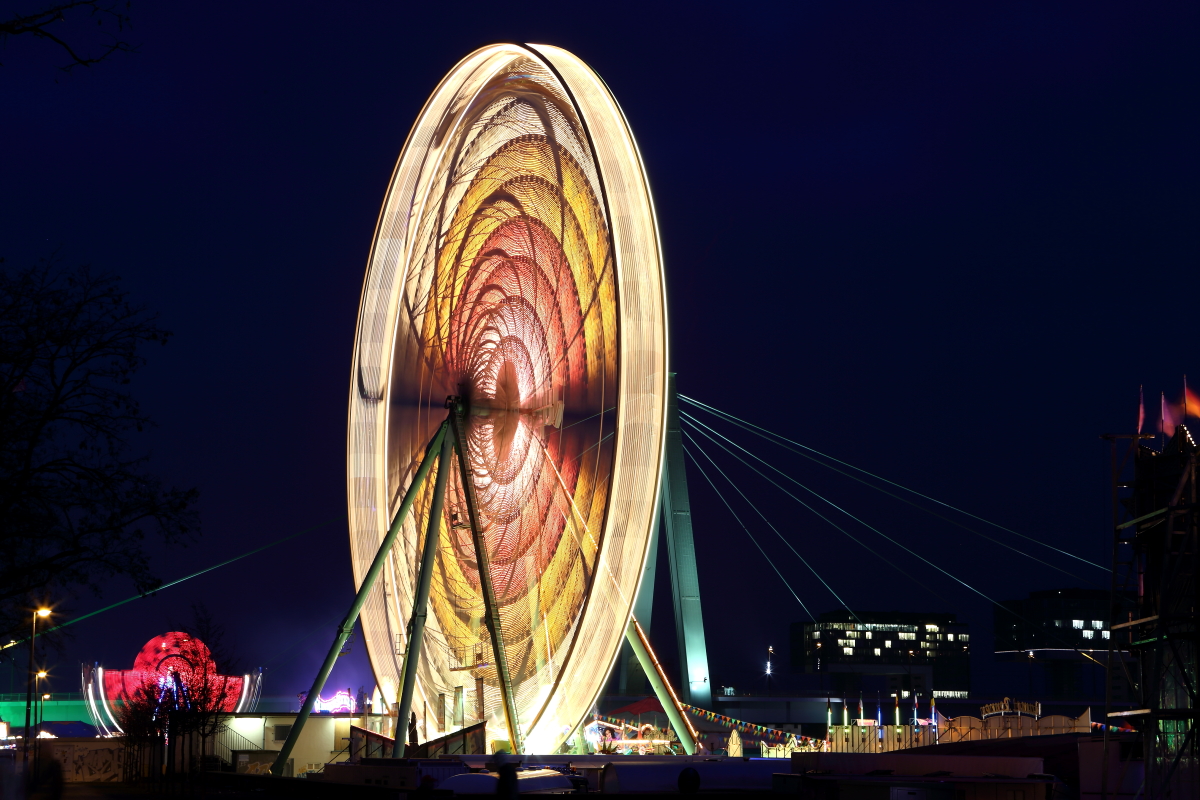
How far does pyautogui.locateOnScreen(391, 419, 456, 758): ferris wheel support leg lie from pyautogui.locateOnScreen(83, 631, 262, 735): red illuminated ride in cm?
1145

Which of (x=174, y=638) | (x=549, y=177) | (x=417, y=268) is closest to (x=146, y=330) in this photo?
(x=549, y=177)

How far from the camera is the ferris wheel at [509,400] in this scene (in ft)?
71.4

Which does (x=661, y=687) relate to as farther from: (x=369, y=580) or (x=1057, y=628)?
(x=1057, y=628)

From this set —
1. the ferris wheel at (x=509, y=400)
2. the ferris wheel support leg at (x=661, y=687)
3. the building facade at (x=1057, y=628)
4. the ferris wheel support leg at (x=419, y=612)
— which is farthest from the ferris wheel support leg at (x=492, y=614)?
the building facade at (x=1057, y=628)

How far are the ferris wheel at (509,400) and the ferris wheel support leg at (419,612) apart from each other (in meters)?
0.04

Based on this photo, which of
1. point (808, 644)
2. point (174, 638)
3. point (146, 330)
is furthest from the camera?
point (808, 644)

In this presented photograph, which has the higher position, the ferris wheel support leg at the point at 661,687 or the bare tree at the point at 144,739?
the ferris wheel support leg at the point at 661,687

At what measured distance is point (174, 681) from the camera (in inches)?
1464

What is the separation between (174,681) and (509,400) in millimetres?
16444

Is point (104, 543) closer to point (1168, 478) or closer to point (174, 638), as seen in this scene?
point (1168, 478)

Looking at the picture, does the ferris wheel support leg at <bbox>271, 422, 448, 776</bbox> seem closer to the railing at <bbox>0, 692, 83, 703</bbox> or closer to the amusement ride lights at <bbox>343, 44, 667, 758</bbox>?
the amusement ride lights at <bbox>343, 44, 667, 758</bbox>

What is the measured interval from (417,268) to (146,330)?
1705cm

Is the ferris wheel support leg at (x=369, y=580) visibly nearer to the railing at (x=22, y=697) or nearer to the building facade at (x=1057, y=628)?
the railing at (x=22, y=697)

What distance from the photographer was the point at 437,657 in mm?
28984
